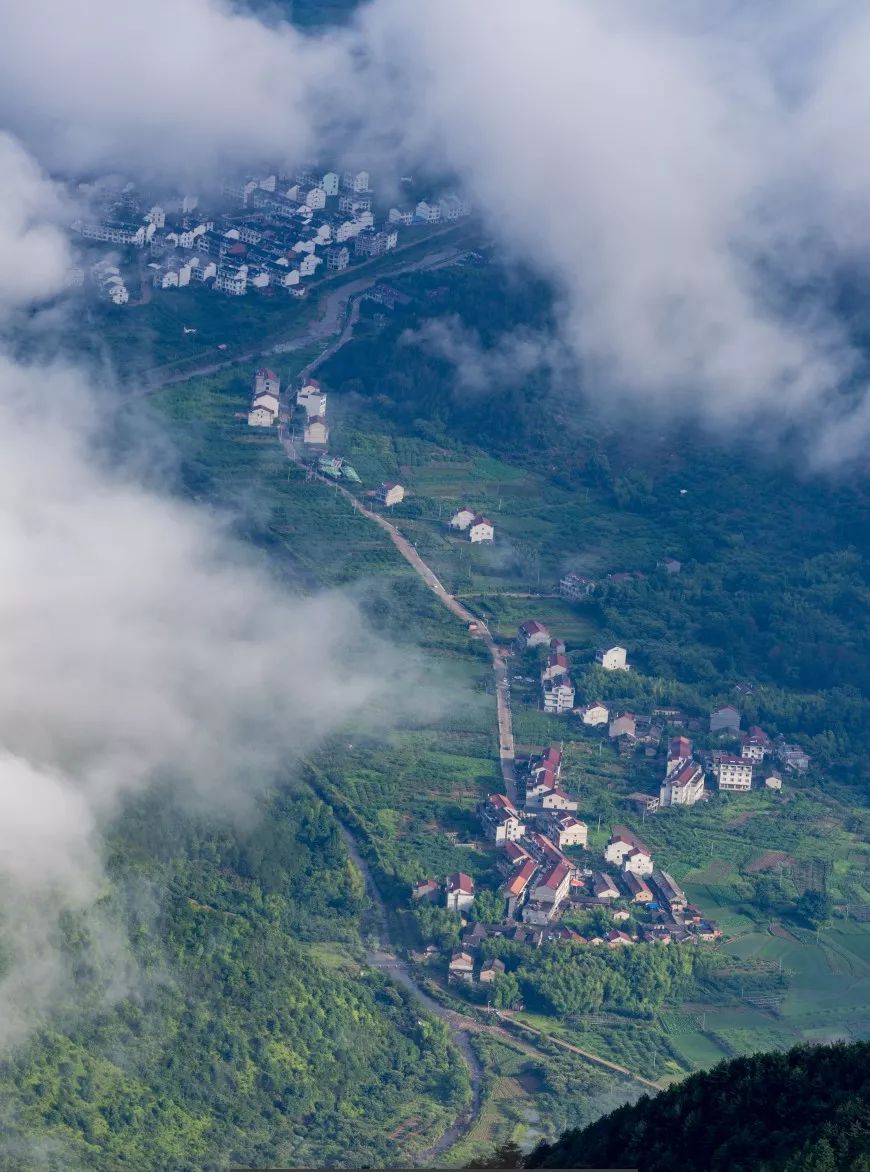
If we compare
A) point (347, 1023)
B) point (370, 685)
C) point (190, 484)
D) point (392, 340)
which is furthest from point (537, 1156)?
point (392, 340)

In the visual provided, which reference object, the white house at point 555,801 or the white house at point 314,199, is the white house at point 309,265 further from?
the white house at point 555,801

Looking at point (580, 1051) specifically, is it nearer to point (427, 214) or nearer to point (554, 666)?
point (554, 666)

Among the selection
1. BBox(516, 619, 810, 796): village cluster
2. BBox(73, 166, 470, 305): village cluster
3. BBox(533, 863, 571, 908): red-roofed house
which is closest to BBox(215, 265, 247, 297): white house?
BBox(73, 166, 470, 305): village cluster

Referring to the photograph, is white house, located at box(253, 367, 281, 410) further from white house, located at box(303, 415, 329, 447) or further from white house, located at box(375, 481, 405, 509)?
white house, located at box(375, 481, 405, 509)

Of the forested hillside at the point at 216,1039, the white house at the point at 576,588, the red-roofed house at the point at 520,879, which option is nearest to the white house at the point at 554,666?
the white house at the point at 576,588

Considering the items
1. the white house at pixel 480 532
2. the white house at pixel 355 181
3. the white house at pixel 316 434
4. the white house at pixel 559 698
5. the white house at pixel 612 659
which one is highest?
the white house at pixel 355 181

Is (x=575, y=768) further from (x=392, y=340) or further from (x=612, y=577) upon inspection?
(x=392, y=340)

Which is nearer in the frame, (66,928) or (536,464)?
(66,928)
